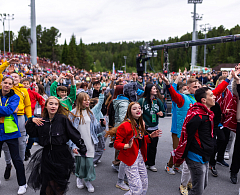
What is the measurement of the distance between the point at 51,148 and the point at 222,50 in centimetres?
9727

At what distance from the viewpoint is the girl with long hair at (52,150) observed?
3113mm

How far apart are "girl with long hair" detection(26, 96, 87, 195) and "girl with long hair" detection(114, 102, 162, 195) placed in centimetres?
61

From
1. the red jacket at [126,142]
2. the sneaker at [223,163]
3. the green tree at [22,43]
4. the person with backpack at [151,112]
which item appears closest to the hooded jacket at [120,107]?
the person with backpack at [151,112]

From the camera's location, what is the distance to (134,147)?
337 centimetres

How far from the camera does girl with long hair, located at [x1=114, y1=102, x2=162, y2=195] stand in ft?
10.6

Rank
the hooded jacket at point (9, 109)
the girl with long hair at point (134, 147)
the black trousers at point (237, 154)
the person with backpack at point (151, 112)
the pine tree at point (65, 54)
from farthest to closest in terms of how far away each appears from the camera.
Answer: the pine tree at point (65, 54) → the person with backpack at point (151, 112) → the black trousers at point (237, 154) → the hooded jacket at point (9, 109) → the girl with long hair at point (134, 147)

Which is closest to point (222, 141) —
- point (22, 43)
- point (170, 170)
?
point (170, 170)

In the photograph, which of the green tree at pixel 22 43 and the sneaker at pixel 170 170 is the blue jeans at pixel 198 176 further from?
the green tree at pixel 22 43

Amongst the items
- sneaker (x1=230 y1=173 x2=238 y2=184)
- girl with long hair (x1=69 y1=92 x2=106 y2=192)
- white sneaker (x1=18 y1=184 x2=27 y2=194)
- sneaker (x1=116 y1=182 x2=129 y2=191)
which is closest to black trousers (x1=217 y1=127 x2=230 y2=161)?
sneaker (x1=230 y1=173 x2=238 y2=184)

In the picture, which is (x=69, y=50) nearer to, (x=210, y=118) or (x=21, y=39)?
(x=21, y=39)

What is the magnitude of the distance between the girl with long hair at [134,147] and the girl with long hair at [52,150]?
61 cm

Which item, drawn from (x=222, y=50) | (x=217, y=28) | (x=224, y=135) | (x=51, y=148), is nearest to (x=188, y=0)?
(x=224, y=135)

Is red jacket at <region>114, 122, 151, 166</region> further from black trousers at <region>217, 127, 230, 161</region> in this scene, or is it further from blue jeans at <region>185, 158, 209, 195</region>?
black trousers at <region>217, 127, 230, 161</region>

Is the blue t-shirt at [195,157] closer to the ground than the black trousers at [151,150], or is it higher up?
higher up
